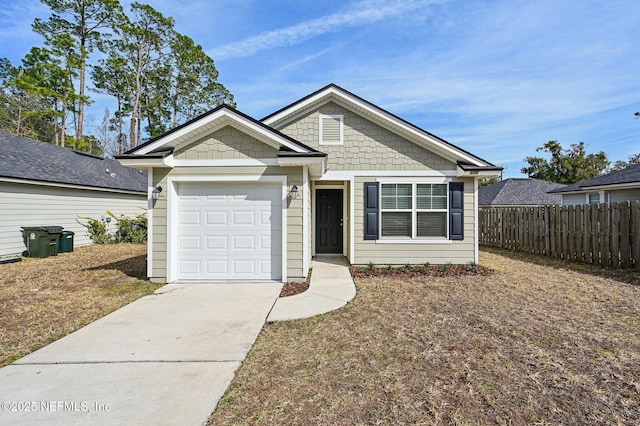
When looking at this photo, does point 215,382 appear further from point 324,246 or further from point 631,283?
point 631,283

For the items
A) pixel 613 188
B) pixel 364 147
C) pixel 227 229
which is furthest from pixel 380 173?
pixel 613 188

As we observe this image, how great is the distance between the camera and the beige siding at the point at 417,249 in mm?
8227

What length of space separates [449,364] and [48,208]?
47.2 ft

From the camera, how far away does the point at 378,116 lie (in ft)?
A: 26.8

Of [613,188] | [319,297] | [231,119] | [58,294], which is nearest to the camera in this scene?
[319,297]

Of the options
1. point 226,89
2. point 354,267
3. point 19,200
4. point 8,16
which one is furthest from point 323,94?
point 226,89

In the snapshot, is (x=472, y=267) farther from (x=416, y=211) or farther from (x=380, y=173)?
(x=380, y=173)

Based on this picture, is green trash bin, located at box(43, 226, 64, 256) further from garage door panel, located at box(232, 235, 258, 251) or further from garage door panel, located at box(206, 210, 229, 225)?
garage door panel, located at box(232, 235, 258, 251)

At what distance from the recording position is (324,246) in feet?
33.9

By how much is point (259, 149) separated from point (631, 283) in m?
8.86

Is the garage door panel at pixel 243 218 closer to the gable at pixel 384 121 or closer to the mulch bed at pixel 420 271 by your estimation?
the mulch bed at pixel 420 271

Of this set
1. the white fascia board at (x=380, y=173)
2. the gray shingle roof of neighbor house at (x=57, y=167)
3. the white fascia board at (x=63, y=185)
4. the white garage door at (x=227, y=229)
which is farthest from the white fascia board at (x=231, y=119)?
the gray shingle roof of neighbor house at (x=57, y=167)

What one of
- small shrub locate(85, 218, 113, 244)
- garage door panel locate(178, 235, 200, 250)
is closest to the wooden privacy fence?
garage door panel locate(178, 235, 200, 250)

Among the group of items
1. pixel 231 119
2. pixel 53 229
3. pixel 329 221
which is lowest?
pixel 53 229
